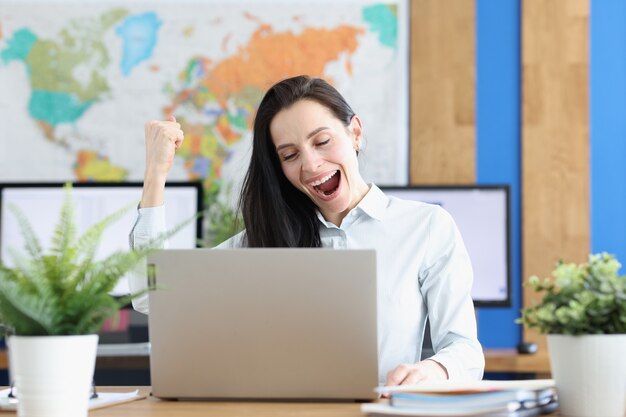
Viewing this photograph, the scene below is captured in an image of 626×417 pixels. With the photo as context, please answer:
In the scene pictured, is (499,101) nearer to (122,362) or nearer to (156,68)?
(156,68)

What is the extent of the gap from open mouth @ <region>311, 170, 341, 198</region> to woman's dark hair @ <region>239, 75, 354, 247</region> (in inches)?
4.2

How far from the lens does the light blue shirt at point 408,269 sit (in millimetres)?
1862

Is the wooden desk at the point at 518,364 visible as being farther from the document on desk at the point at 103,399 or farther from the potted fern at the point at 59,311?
the potted fern at the point at 59,311

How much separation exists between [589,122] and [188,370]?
93.8 inches

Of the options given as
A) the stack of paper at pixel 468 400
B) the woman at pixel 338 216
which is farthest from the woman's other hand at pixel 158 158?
the stack of paper at pixel 468 400

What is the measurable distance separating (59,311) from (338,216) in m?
1.07

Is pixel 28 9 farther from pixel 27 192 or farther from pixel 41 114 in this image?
pixel 27 192

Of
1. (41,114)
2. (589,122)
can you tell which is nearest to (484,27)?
(589,122)

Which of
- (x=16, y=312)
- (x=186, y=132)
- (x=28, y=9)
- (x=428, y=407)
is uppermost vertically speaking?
(x=28, y=9)

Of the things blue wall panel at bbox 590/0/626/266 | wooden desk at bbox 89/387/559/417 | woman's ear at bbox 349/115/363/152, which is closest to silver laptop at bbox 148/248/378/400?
wooden desk at bbox 89/387/559/417

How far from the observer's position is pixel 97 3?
11.3ft

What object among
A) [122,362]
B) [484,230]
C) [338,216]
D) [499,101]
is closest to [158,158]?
[338,216]

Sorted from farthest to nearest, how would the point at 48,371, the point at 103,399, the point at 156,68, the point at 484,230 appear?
the point at 156,68, the point at 484,230, the point at 103,399, the point at 48,371

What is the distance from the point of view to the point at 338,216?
82.6 inches
